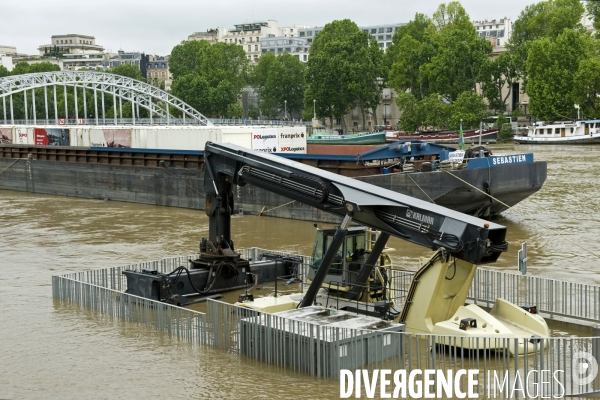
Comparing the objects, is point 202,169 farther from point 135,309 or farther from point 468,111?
point 468,111

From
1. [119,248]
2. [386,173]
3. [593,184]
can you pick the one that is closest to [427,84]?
[593,184]

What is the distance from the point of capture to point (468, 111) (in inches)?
3947

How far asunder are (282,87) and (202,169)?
94554 millimetres

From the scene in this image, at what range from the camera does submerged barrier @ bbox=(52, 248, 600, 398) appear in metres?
13.9

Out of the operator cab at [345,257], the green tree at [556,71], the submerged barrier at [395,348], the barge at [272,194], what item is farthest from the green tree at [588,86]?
the operator cab at [345,257]

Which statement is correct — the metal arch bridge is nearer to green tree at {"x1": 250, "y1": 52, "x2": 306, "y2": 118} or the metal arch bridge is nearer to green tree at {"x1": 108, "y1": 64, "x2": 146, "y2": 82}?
green tree at {"x1": 250, "y1": 52, "x2": 306, "y2": 118}

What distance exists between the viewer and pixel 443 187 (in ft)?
112

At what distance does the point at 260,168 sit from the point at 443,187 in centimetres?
1653

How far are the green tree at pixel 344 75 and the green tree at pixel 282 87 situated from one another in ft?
48.2

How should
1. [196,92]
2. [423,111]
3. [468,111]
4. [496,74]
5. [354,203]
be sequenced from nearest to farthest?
[354,203] < [468,111] < [423,111] < [496,74] < [196,92]

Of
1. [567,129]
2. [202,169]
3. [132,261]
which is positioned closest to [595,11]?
[567,129]

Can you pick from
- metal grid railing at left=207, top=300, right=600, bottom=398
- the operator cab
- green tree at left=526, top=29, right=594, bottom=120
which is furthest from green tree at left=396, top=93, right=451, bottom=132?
metal grid railing at left=207, top=300, right=600, bottom=398

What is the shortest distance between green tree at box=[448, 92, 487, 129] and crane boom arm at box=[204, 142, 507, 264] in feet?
266

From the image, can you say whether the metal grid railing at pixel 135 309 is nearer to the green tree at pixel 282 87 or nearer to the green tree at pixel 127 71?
the green tree at pixel 282 87
